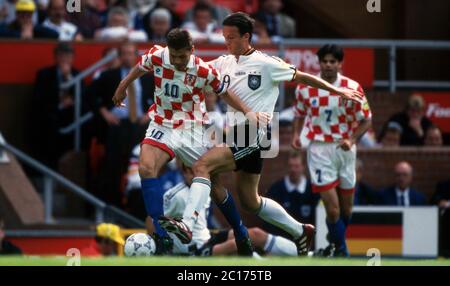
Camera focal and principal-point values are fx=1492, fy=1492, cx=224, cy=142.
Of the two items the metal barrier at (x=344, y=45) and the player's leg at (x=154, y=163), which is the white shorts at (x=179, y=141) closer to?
the player's leg at (x=154, y=163)

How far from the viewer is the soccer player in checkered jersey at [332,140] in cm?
1595

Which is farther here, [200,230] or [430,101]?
[430,101]

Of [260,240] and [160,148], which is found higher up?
[160,148]

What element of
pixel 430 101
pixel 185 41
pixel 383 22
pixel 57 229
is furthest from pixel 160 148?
pixel 383 22

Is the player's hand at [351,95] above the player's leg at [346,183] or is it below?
above

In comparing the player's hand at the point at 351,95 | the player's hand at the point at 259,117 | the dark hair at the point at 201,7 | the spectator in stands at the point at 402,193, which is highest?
the dark hair at the point at 201,7

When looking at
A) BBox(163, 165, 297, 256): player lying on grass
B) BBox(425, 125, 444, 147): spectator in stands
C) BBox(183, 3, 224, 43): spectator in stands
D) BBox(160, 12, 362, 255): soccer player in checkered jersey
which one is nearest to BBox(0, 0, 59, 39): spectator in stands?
BBox(183, 3, 224, 43): spectator in stands

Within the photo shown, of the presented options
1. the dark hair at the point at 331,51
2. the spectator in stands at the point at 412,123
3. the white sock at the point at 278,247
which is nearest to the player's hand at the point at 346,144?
the dark hair at the point at 331,51

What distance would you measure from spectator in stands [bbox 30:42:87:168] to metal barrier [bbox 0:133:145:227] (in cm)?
95

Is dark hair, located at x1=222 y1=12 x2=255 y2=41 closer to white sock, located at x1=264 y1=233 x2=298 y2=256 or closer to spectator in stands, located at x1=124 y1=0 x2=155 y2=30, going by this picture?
white sock, located at x1=264 y1=233 x2=298 y2=256

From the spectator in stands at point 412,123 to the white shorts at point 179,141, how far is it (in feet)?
21.7

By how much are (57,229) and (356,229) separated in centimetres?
378

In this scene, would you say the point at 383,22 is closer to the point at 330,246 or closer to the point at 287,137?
the point at 287,137
